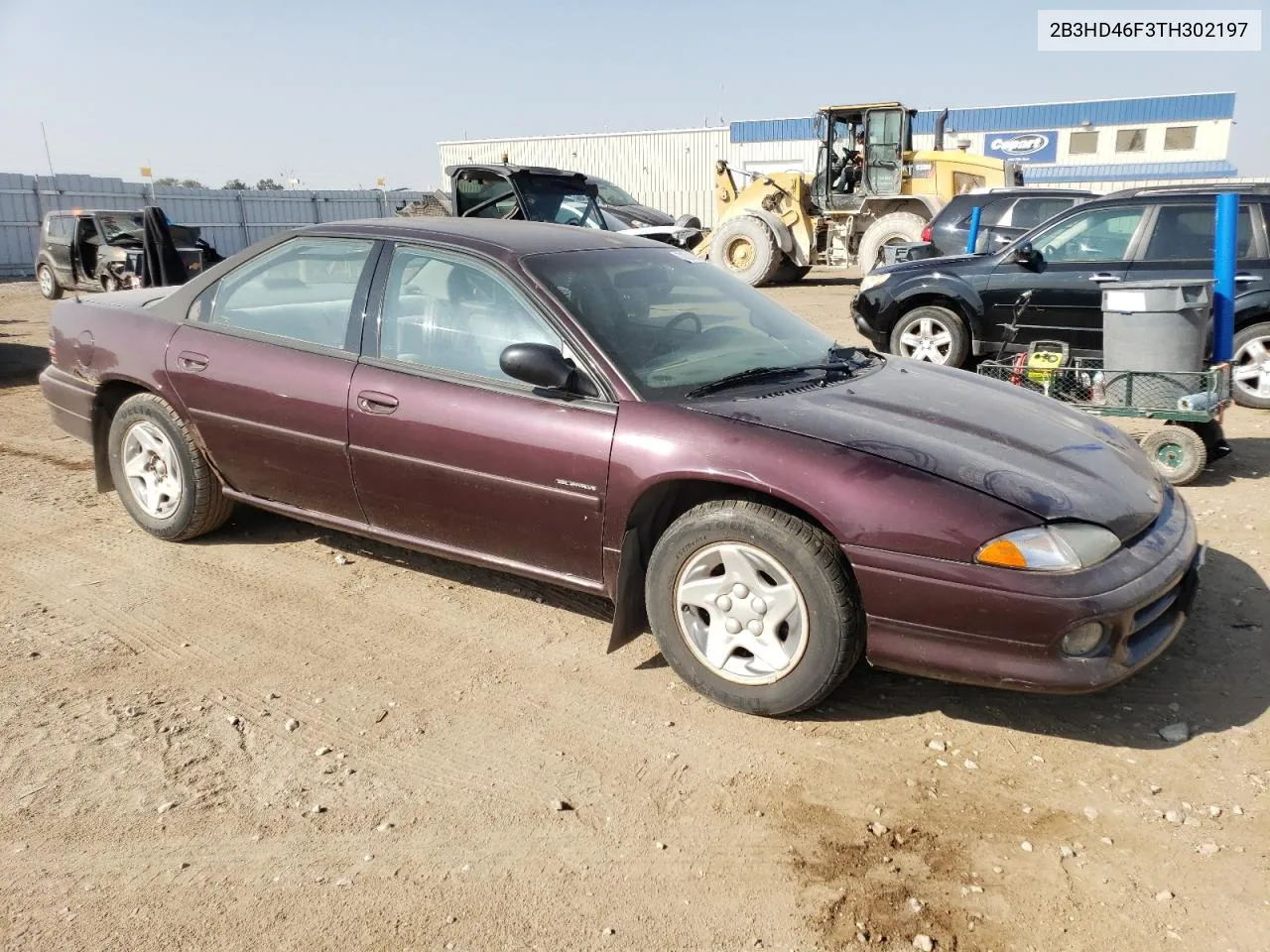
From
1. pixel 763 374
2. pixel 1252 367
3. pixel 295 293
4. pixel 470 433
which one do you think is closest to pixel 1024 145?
pixel 1252 367

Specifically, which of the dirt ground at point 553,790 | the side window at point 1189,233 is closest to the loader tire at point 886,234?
the side window at point 1189,233

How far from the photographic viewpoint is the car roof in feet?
13.1

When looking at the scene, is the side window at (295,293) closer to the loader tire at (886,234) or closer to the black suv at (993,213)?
the black suv at (993,213)

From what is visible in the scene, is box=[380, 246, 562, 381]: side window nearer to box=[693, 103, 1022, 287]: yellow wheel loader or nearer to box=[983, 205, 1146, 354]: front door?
box=[983, 205, 1146, 354]: front door

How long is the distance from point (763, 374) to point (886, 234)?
1561cm

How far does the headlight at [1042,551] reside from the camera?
2.88 m

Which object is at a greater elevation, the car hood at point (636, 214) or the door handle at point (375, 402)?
the car hood at point (636, 214)

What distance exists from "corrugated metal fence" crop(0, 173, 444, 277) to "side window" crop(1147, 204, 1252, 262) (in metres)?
16.7

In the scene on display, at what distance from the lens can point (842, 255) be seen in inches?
766

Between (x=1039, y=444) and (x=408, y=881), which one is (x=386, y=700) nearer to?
(x=408, y=881)

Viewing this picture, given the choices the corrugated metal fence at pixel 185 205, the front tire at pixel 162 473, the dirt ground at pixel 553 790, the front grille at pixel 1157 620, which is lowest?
the dirt ground at pixel 553 790

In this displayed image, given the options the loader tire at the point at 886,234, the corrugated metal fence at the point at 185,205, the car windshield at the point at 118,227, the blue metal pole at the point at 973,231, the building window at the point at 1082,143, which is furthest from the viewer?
the building window at the point at 1082,143

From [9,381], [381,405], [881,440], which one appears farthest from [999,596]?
[9,381]

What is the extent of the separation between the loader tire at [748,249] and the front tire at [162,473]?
1434 cm
